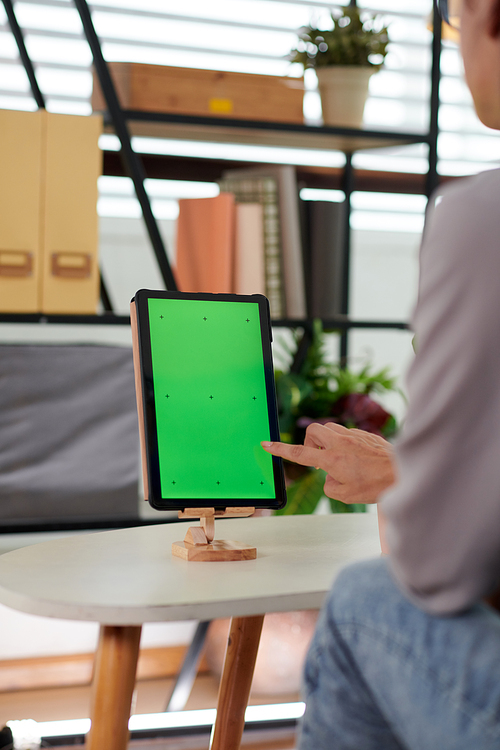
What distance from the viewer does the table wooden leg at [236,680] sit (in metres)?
1.11

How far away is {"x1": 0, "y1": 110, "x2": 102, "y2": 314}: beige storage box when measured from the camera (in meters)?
1.83

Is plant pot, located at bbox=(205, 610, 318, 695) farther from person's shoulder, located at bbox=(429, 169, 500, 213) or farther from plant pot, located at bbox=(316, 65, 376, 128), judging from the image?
person's shoulder, located at bbox=(429, 169, 500, 213)

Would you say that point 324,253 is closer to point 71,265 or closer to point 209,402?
point 71,265

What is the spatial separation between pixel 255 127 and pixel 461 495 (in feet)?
5.65

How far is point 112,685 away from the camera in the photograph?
2.44 feet

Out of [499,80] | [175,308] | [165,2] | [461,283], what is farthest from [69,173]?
[461,283]

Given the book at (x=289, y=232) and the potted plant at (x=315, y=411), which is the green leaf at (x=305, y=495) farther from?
the book at (x=289, y=232)

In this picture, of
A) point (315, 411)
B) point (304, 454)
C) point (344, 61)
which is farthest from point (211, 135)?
point (304, 454)

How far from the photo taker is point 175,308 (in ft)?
3.11

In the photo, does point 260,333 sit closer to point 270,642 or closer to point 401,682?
point 401,682

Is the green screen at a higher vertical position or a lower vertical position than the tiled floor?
higher

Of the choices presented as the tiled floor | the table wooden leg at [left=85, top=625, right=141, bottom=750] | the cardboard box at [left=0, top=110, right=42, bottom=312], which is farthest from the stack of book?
the table wooden leg at [left=85, top=625, right=141, bottom=750]

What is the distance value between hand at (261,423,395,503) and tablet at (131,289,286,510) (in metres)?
0.08

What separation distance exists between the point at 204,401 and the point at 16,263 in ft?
3.52
